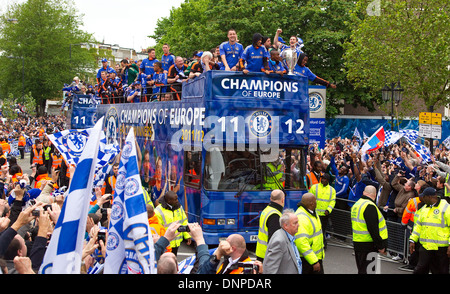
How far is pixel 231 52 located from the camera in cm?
1293

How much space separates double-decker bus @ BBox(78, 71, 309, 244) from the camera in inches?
452

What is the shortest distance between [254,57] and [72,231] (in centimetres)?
855

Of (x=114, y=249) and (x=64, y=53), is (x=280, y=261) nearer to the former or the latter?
(x=114, y=249)

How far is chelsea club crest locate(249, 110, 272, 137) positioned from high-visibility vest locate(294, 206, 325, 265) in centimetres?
360

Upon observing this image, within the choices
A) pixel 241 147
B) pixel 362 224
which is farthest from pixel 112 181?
pixel 362 224

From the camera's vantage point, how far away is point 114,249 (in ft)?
17.0

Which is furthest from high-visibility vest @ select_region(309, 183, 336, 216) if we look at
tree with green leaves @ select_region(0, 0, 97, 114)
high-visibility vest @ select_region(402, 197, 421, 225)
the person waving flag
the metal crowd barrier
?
tree with green leaves @ select_region(0, 0, 97, 114)

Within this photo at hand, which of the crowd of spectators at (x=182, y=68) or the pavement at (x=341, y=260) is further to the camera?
the crowd of spectators at (x=182, y=68)

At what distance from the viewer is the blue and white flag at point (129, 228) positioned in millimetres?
4891

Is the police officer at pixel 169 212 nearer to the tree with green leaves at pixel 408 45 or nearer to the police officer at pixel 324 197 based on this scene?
the police officer at pixel 324 197

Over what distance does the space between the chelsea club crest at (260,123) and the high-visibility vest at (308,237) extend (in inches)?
142

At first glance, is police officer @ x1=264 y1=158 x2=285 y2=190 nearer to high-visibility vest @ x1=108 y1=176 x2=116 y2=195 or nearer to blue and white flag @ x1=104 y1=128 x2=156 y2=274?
high-visibility vest @ x1=108 y1=176 x2=116 y2=195

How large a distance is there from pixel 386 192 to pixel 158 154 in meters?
5.60

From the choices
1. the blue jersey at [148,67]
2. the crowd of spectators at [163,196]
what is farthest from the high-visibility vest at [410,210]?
the blue jersey at [148,67]
